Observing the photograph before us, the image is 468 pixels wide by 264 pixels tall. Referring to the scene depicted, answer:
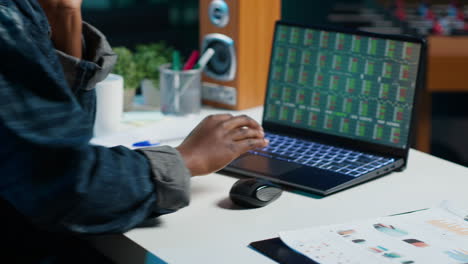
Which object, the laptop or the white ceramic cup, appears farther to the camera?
the white ceramic cup

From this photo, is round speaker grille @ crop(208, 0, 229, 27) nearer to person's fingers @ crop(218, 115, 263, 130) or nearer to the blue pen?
the blue pen

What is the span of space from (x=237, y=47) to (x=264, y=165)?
499mm

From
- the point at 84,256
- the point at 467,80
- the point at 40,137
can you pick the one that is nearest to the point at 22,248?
the point at 84,256

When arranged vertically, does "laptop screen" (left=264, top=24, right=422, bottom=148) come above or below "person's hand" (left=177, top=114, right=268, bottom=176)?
above

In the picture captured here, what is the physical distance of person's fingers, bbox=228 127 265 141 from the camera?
3.67 ft

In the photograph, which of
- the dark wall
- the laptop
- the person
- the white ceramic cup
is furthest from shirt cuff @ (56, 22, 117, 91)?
the dark wall

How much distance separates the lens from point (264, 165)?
3.99 ft

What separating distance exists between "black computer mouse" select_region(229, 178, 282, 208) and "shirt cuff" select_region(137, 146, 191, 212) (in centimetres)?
10

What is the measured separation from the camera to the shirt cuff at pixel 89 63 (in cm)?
110

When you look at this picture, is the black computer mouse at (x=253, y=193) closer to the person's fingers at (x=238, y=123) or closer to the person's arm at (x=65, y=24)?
the person's fingers at (x=238, y=123)

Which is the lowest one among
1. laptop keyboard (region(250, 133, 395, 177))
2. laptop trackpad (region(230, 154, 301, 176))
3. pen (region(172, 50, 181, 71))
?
laptop trackpad (region(230, 154, 301, 176))

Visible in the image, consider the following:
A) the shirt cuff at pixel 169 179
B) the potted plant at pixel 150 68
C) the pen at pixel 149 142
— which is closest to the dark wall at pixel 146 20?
the potted plant at pixel 150 68

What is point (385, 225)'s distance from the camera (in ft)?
3.16

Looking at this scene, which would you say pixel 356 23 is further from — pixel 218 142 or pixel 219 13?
pixel 218 142
